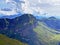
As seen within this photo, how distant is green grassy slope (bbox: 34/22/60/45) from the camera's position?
8750 mm

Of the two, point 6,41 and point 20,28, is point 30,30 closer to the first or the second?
point 20,28

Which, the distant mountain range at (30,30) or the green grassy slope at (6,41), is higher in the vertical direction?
the distant mountain range at (30,30)

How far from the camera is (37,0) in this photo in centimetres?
884

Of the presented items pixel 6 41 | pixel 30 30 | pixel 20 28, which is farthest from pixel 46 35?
→ pixel 6 41

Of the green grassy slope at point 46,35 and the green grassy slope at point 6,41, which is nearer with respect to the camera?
the green grassy slope at point 6,41

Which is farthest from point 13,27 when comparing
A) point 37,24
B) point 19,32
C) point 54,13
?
point 54,13

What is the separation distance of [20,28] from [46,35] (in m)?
1.06

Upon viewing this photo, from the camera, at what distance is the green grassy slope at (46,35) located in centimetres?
875

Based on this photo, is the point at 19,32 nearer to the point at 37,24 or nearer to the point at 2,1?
the point at 37,24

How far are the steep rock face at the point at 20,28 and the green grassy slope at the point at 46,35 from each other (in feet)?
0.67

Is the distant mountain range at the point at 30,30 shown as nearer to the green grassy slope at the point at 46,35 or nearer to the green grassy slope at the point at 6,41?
the green grassy slope at the point at 46,35

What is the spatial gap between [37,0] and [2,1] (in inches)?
53.8

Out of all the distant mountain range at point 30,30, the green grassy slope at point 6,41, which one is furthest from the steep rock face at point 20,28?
the green grassy slope at point 6,41

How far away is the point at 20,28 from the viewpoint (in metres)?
8.73
